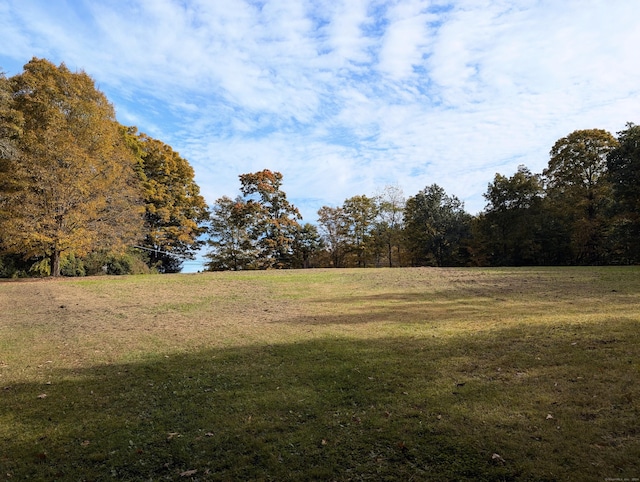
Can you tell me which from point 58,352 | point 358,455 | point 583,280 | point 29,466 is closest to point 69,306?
point 58,352

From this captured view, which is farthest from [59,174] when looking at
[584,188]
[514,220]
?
[584,188]

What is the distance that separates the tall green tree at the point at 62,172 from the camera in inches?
693

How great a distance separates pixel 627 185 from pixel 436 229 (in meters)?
20.0

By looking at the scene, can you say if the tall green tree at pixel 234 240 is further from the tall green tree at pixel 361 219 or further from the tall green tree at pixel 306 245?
the tall green tree at pixel 361 219

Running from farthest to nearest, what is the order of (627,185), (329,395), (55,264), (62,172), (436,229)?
(436,229), (627,185), (55,264), (62,172), (329,395)

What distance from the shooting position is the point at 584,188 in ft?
101

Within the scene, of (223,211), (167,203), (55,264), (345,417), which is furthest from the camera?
(223,211)

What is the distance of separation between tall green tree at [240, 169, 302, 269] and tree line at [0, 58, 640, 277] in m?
0.12

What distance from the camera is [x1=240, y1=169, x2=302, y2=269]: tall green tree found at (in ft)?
127

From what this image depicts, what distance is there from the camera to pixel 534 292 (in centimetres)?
1302

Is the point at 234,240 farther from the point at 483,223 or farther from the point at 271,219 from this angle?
the point at 483,223

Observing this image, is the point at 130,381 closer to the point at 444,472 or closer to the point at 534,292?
the point at 444,472

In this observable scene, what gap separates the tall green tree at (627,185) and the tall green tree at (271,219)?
1058 inches

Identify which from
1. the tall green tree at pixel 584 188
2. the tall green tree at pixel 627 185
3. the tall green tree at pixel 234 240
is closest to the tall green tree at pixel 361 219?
the tall green tree at pixel 234 240
